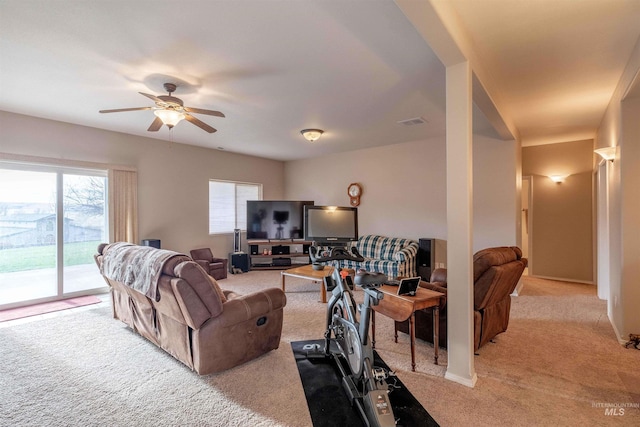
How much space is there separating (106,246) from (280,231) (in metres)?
3.59

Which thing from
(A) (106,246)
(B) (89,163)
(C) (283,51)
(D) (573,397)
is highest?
(C) (283,51)

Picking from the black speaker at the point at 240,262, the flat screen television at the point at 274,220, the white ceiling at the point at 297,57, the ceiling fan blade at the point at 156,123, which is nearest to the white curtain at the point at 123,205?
the white ceiling at the point at 297,57

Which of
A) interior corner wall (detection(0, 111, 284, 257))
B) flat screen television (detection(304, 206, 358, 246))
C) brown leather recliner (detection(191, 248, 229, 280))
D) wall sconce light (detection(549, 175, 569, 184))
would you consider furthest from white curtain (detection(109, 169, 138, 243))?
wall sconce light (detection(549, 175, 569, 184))

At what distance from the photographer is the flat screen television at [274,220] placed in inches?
263

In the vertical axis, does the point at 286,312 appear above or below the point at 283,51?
below

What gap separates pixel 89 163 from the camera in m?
4.67

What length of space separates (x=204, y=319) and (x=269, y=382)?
0.67m

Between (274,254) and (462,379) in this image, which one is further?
(274,254)

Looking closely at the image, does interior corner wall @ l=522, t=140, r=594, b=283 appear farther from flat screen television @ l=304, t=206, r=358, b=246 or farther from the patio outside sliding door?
the patio outside sliding door

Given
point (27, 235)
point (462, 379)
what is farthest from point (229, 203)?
point (462, 379)

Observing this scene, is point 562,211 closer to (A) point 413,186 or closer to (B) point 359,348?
(A) point 413,186

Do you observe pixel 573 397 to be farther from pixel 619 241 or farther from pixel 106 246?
pixel 106 246

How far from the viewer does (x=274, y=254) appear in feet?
22.4

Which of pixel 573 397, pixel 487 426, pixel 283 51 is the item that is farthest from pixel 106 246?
pixel 573 397
